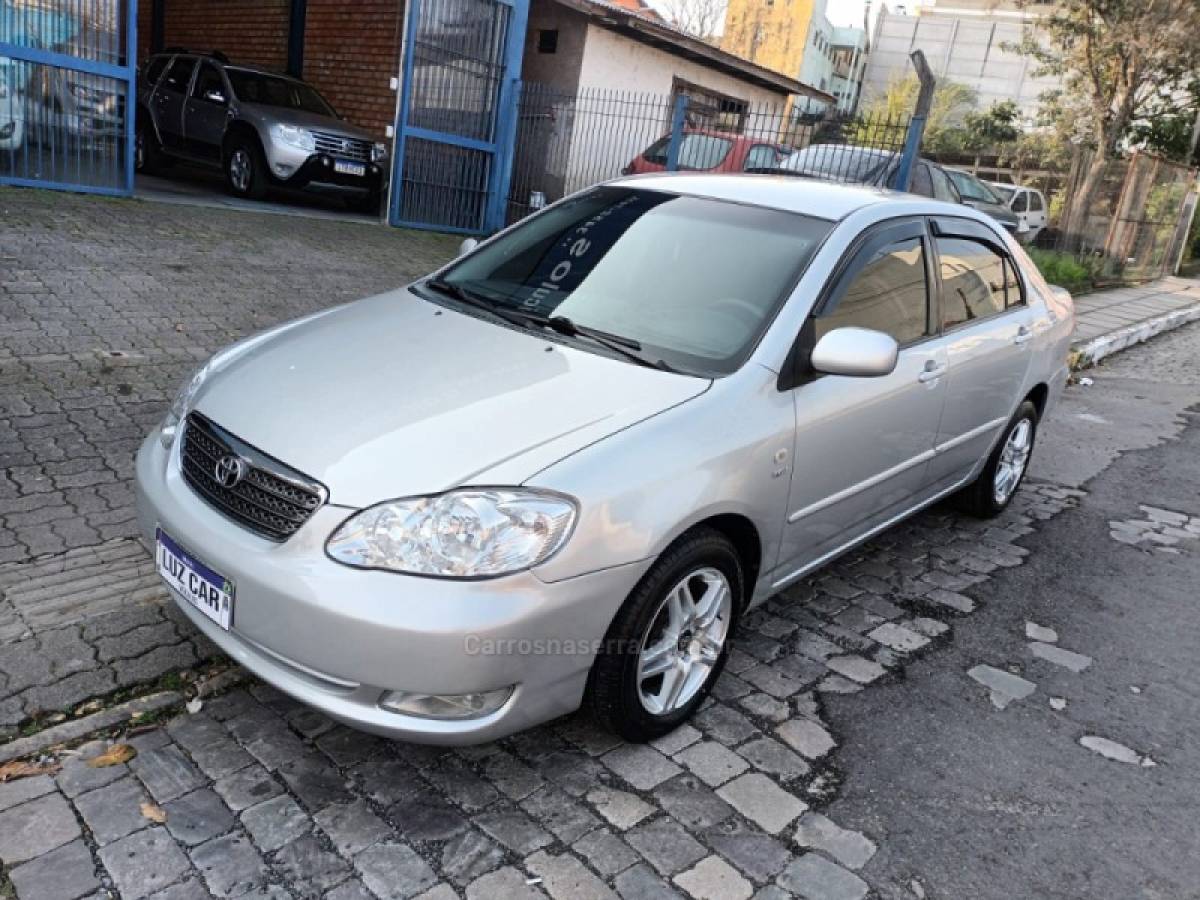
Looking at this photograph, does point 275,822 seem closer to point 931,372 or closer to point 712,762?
point 712,762

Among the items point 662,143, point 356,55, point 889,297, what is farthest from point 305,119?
point 889,297

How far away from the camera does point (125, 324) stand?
6.22 meters

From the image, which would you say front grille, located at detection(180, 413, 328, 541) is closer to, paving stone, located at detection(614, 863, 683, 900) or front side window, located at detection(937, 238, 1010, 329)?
paving stone, located at detection(614, 863, 683, 900)

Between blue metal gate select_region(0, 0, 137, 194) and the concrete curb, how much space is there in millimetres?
9483

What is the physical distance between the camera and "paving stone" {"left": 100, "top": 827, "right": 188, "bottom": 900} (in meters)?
2.23

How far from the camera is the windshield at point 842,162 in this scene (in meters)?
10.0

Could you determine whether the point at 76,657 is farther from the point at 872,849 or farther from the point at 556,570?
the point at 872,849

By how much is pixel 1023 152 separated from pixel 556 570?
33.0 meters

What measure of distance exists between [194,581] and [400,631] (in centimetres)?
76

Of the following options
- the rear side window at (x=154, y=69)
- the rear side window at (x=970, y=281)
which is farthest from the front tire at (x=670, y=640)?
the rear side window at (x=154, y=69)

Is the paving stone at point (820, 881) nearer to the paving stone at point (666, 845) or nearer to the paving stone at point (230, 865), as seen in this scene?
the paving stone at point (666, 845)

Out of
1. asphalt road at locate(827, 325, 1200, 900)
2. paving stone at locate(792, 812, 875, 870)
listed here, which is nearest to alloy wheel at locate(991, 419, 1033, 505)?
asphalt road at locate(827, 325, 1200, 900)

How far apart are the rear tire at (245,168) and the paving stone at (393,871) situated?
1040 cm

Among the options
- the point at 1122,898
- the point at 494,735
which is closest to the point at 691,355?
the point at 494,735
